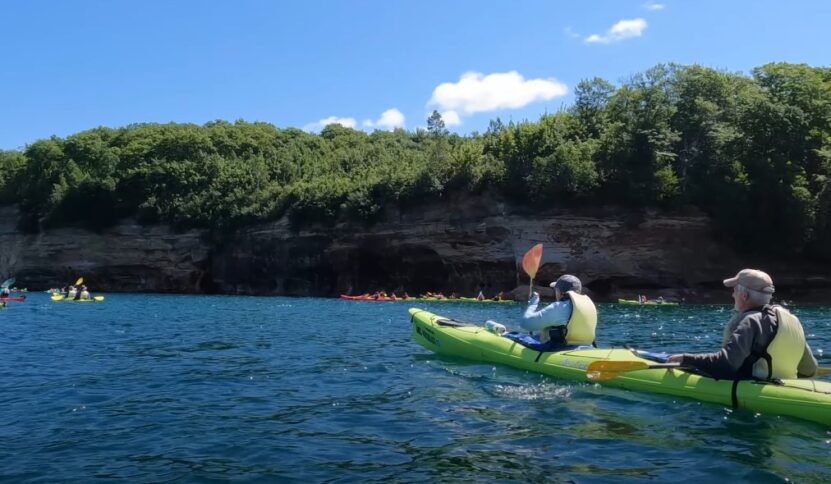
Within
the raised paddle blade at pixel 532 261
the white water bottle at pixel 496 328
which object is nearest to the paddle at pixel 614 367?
the white water bottle at pixel 496 328

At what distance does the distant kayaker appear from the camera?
10047 mm

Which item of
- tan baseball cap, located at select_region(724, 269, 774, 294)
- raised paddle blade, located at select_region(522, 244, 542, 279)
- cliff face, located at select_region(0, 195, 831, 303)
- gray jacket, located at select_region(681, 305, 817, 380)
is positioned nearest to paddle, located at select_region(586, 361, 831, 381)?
gray jacket, located at select_region(681, 305, 817, 380)

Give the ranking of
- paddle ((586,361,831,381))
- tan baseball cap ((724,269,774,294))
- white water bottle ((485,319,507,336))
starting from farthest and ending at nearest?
white water bottle ((485,319,507,336)) → paddle ((586,361,831,381)) → tan baseball cap ((724,269,774,294))

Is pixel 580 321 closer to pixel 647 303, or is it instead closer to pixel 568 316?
pixel 568 316

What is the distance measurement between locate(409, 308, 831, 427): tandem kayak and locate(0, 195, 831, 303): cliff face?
89.6 feet

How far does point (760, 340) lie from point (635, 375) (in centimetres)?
190

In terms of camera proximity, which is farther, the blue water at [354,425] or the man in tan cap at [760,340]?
the man in tan cap at [760,340]

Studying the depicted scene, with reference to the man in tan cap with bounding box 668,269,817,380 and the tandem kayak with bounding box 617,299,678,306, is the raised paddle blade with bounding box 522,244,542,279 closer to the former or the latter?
the man in tan cap with bounding box 668,269,817,380

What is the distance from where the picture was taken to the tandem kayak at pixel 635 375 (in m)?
7.39

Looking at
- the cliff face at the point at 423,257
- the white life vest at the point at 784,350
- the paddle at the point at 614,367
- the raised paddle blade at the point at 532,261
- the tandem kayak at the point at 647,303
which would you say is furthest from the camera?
the cliff face at the point at 423,257

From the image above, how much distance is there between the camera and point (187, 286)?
54125 millimetres

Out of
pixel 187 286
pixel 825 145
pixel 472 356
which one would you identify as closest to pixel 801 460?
pixel 472 356

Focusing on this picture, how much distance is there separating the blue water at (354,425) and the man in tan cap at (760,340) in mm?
551

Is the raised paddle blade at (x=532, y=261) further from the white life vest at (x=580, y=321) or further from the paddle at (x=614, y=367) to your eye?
the paddle at (x=614, y=367)
